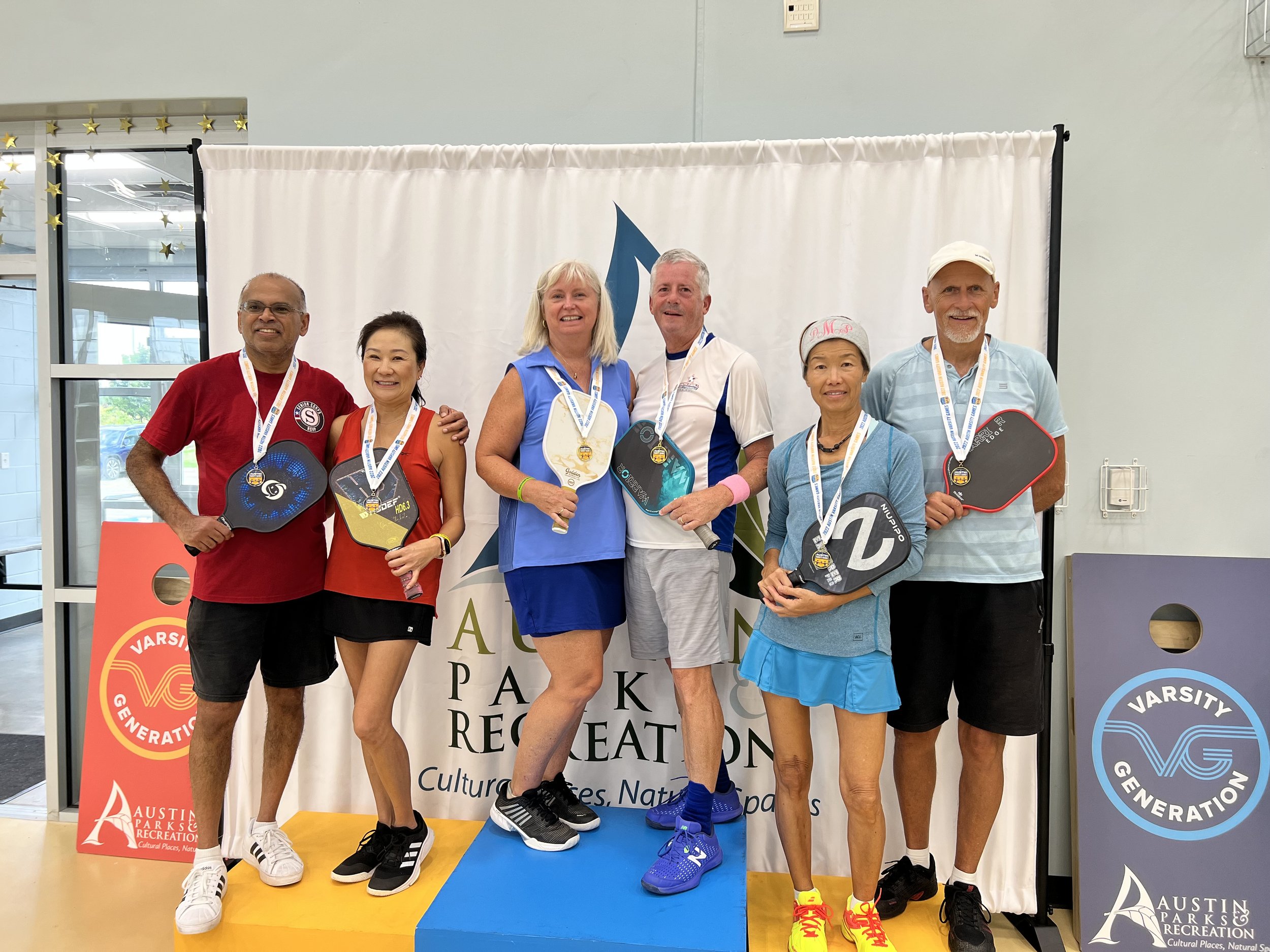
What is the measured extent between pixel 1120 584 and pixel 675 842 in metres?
1.77

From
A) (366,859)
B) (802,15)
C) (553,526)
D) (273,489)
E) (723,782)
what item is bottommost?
(366,859)

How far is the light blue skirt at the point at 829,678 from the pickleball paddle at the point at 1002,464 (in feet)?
1.68

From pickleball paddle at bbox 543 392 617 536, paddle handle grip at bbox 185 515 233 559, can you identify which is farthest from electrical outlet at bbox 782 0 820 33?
paddle handle grip at bbox 185 515 233 559

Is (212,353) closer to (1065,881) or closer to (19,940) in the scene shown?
(19,940)

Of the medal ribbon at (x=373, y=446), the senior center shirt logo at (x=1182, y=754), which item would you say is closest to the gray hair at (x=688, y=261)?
the medal ribbon at (x=373, y=446)

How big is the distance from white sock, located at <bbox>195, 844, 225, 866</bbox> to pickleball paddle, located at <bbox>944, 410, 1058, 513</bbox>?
2.35m

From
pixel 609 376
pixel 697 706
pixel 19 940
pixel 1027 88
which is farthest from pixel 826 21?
pixel 19 940

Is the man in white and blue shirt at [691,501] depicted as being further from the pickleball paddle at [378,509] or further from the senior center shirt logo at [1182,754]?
the senior center shirt logo at [1182,754]

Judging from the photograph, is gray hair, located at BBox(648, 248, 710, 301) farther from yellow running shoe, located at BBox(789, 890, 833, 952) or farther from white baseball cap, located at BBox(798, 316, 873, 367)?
yellow running shoe, located at BBox(789, 890, 833, 952)

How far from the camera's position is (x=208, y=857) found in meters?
2.12

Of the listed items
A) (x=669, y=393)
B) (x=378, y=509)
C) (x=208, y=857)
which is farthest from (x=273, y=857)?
(x=669, y=393)

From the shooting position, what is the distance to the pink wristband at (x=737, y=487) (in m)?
2.10

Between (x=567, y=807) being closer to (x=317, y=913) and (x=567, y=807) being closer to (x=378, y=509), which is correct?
(x=317, y=913)

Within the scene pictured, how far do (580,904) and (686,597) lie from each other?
34.4 inches
